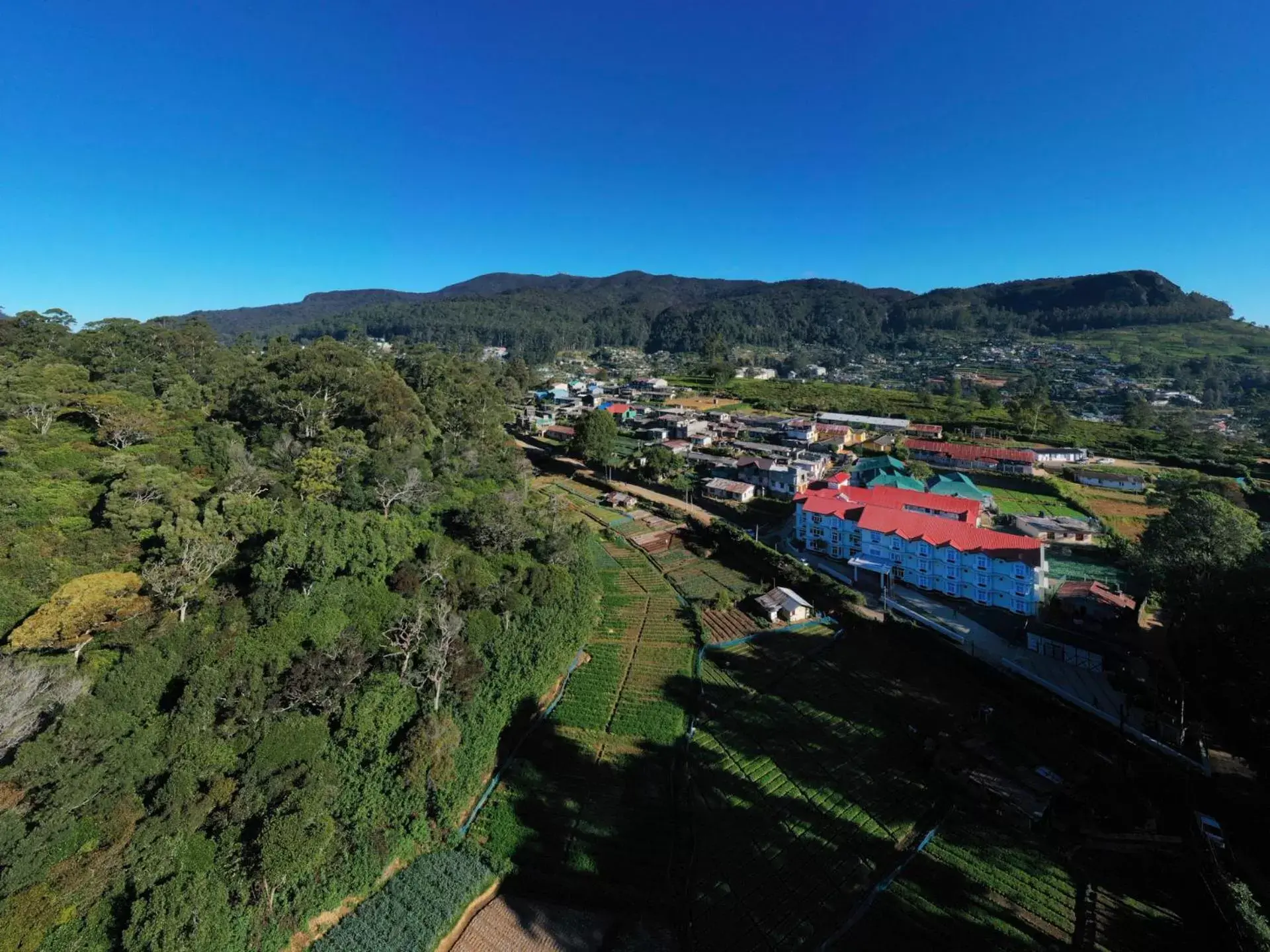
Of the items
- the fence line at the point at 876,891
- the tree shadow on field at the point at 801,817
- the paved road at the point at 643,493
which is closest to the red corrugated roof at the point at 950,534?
the tree shadow on field at the point at 801,817

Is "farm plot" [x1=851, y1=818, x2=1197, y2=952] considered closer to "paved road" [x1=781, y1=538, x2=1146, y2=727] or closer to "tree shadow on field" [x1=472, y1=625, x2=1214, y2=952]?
"tree shadow on field" [x1=472, y1=625, x2=1214, y2=952]

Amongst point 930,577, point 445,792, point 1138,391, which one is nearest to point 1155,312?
point 1138,391

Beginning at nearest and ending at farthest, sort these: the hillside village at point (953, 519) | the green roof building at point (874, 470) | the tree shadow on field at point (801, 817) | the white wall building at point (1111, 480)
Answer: the tree shadow on field at point (801, 817)
the hillside village at point (953, 519)
the green roof building at point (874, 470)
the white wall building at point (1111, 480)

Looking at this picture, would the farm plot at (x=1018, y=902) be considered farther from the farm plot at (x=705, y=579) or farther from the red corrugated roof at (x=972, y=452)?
the red corrugated roof at (x=972, y=452)

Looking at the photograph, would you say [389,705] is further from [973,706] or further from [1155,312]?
[1155,312]

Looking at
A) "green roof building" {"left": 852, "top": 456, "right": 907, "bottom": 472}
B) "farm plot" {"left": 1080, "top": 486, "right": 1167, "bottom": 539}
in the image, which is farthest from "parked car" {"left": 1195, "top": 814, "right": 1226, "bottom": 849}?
"green roof building" {"left": 852, "top": 456, "right": 907, "bottom": 472}
